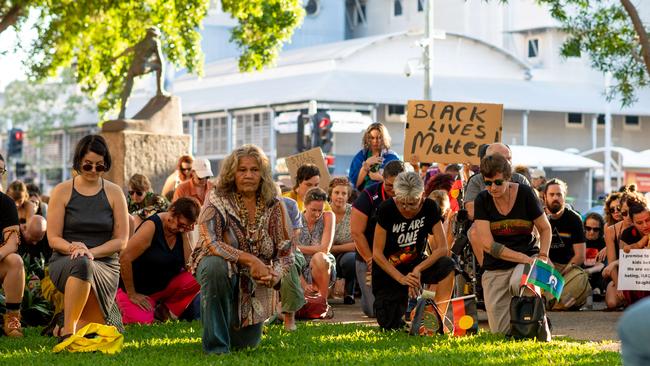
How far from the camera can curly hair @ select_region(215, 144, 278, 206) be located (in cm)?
920

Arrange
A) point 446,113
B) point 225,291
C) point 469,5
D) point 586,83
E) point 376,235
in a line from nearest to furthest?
point 225,291
point 376,235
point 446,113
point 586,83
point 469,5

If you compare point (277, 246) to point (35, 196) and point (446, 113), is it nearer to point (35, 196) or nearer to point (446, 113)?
point (446, 113)

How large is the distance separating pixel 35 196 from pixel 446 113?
548 cm

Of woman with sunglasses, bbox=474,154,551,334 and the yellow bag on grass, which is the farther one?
woman with sunglasses, bbox=474,154,551,334

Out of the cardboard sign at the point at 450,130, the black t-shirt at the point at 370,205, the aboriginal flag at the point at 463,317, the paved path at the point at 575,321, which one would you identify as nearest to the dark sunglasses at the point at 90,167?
the black t-shirt at the point at 370,205

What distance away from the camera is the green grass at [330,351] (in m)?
8.97

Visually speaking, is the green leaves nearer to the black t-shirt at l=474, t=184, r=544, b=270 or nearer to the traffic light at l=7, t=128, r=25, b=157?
the black t-shirt at l=474, t=184, r=544, b=270

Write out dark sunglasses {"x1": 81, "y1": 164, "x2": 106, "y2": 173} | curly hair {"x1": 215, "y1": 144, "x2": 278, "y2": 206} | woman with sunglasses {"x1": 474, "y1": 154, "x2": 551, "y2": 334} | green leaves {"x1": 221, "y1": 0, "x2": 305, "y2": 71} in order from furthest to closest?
green leaves {"x1": 221, "y1": 0, "x2": 305, "y2": 71} < woman with sunglasses {"x1": 474, "y1": 154, "x2": 551, "y2": 334} < dark sunglasses {"x1": 81, "y1": 164, "x2": 106, "y2": 173} < curly hair {"x1": 215, "y1": 144, "x2": 278, "y2": 206}

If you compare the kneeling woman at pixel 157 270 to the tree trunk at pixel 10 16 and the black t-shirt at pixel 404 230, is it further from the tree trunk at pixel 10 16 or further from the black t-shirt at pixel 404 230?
the tree trunk at pixel 10 16

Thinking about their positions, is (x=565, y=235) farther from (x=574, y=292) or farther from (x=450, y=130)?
(x=450, y=130)

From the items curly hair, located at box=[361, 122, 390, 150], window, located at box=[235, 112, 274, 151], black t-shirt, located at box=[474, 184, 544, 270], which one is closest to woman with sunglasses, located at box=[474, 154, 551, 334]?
black t-shirt, located at box=[474, 184, 544, 270]

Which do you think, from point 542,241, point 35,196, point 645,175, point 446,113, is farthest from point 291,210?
point 645,175

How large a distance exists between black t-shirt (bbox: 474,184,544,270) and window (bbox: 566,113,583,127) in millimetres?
50024

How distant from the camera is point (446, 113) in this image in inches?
637
